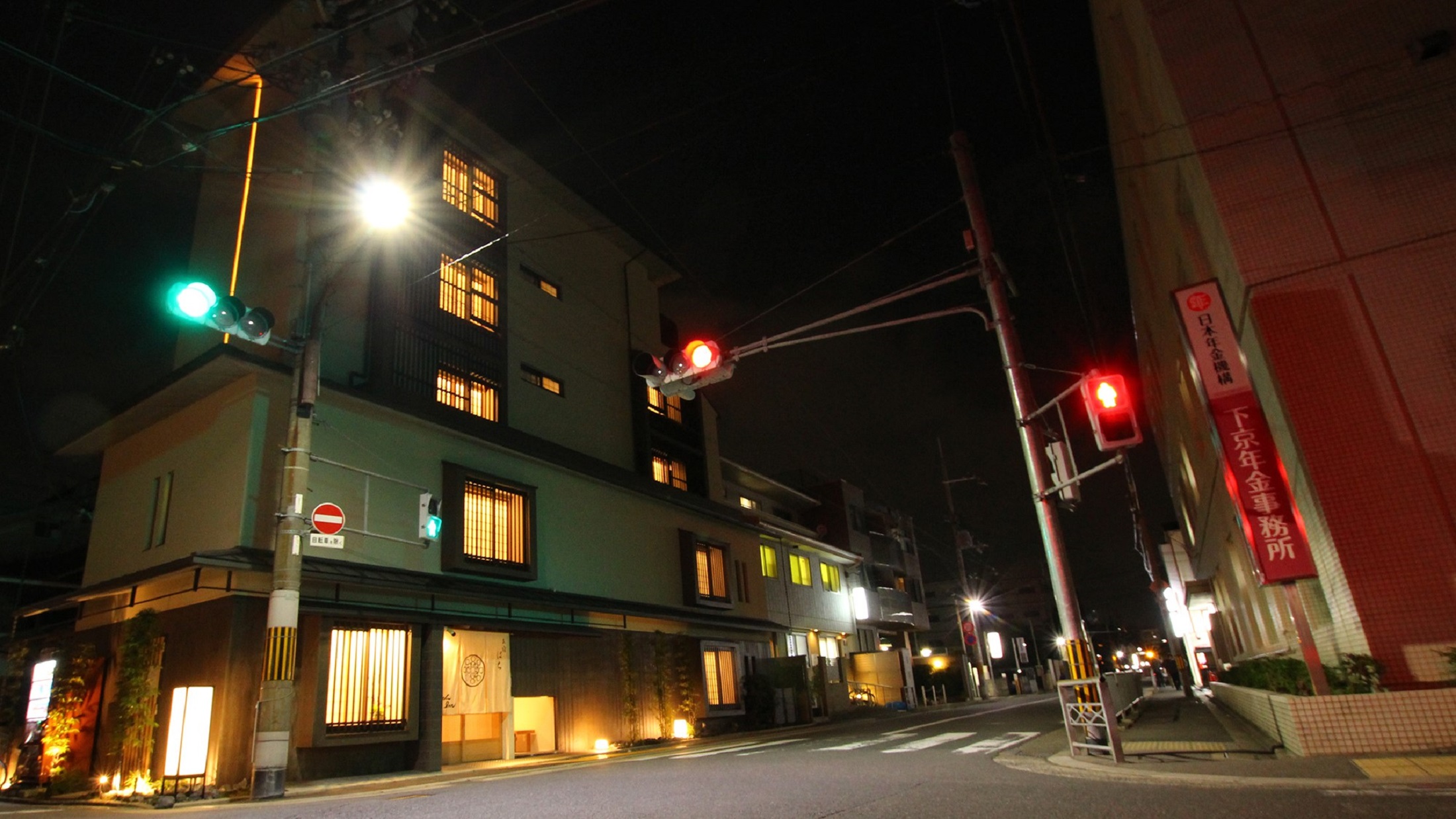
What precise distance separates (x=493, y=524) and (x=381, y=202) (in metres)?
9.56

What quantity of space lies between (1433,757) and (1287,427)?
13.0ft

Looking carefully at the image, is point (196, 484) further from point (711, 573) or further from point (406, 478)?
point (711, 573)

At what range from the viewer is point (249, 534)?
44.2 feet

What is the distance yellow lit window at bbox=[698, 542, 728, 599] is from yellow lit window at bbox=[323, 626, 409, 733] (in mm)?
11890

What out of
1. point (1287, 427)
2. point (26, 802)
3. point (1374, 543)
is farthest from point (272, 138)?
point (1374, 543)

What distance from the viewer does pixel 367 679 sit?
14.5 metres

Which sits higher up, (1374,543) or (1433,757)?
(1374,543)

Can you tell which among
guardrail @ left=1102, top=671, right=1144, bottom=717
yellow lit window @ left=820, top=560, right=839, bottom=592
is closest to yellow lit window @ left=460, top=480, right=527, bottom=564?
guardrail @ left=1102, top=671, right=1144, bottom=717

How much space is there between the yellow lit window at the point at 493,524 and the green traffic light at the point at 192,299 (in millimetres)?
8588

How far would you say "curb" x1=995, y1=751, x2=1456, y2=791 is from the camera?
5.86 meters

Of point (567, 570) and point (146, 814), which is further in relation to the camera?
point (567, 570)

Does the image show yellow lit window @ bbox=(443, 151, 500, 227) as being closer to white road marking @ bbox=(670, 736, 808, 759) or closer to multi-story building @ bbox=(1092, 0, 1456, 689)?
white road marking @ bbox=(670, 736, 808, 759)

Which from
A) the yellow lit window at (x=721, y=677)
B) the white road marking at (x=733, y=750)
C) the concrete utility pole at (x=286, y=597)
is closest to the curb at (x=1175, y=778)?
the white road marking at (x=733, y=750)

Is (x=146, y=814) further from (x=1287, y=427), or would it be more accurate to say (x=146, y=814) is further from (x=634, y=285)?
(x=634, y=285)
